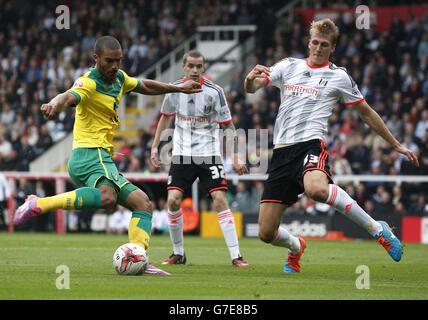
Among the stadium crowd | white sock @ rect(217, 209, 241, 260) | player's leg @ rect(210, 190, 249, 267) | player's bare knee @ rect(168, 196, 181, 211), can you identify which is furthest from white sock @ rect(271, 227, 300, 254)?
the stadium crowd

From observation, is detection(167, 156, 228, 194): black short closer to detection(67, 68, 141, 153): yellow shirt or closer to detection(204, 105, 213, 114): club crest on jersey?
detection(204, 105, 213, 114): club crest on jersey

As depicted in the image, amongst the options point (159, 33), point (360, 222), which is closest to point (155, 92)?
point (360, 222)

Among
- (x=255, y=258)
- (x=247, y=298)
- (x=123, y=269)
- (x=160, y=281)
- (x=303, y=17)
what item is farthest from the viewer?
(x=303, y=17)

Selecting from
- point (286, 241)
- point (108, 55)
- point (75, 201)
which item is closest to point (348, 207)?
point (286, 241)

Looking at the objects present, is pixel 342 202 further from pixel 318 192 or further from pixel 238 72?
pixel 238 72

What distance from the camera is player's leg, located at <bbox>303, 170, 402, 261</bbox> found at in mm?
7633

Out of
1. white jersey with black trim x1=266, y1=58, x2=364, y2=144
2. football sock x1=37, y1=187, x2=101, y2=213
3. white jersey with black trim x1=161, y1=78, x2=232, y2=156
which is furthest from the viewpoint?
white jersey with black trim x1=161, y1=78, x2=232, y2=156

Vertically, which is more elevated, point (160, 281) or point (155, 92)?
point (155, 92)

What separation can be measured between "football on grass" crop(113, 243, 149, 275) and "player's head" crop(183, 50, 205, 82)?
3.05m

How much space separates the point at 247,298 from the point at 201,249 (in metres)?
6.88

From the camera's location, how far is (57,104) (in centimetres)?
680

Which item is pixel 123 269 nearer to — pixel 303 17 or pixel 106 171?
pixel 106 171

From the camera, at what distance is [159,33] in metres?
26.6
